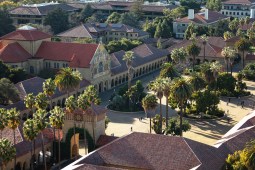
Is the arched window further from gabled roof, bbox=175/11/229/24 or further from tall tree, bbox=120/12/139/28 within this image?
gabled roof, bbox=175/11/229/24

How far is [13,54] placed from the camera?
11350 centimetres

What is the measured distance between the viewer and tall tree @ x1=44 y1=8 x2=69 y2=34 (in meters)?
168

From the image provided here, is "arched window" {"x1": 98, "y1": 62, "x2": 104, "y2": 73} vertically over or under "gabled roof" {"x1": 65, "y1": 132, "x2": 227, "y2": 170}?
over

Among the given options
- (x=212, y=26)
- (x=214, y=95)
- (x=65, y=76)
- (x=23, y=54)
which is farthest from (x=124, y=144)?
(x=212, y=26)

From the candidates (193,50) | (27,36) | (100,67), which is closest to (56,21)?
(27,36)

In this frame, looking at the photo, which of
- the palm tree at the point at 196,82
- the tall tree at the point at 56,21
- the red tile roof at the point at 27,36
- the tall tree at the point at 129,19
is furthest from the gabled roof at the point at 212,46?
the palm tree at the point at 196,82

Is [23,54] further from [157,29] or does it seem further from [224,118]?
[157,29]

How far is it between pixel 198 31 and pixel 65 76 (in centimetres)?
9290

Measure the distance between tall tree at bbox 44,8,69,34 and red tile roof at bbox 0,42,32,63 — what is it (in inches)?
2015

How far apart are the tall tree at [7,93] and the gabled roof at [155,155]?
3175 centimetres

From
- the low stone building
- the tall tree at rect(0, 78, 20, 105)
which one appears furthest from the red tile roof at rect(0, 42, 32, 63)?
the low stone building

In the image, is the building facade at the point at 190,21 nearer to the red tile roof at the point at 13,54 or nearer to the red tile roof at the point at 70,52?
the red tile roof at the point at 70,52

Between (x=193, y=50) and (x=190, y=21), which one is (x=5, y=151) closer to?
(x=193, y=50)

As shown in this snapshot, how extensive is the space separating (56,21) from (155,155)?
114 metres
